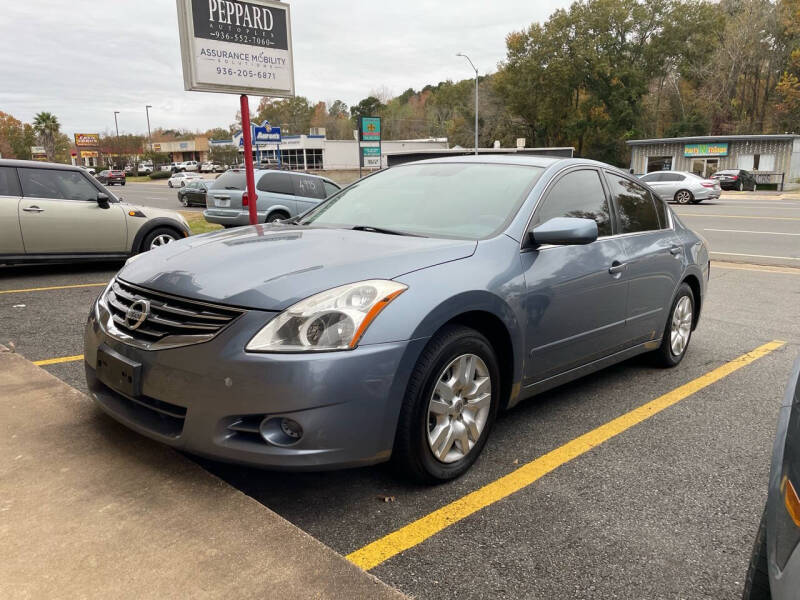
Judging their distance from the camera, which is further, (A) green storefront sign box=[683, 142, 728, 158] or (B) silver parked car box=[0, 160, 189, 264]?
(A) green storefront sign box=[683, 142, 728, 158]

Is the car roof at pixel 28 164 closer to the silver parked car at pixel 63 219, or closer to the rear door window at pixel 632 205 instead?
the silver parked car at pixel 63 219

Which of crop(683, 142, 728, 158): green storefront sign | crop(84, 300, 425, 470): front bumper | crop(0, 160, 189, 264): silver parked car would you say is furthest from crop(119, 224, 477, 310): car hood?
crop(683, 142, 728, 158): green storefront sign

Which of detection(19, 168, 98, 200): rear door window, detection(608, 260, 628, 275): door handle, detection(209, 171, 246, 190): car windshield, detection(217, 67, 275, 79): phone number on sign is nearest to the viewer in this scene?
detection(608, 260, 628, 275): door handle

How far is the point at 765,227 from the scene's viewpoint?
16453 mm

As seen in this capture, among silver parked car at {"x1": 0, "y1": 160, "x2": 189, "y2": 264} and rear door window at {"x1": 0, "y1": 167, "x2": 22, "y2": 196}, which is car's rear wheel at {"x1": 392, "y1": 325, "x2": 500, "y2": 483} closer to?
silver parked car at {"x1": 0, "y1": 160, "x2": 189, "y2": 264}

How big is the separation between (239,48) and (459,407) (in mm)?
7759

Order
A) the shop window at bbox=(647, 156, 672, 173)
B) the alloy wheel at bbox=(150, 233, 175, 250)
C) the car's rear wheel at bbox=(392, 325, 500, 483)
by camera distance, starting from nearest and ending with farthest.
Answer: the car's rear wheel at bbox=(392, 325, 500, 483)
the alloy wheel at bbox=(150, 233, 175, 250)
the shop window at bbox=(647, 156, 672, 173)

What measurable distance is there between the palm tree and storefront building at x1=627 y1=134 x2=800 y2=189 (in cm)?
7589

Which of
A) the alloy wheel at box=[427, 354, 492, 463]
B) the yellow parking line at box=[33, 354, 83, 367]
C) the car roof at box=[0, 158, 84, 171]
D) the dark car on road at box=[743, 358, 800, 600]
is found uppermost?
the car roof at box=[0, 158, 84, 171]

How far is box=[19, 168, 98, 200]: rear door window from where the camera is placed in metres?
8.19

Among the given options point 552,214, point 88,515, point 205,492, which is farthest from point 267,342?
point 552,214

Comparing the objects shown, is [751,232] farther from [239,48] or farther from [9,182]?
[9,182]

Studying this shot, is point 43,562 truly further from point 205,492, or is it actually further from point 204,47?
point 204,47

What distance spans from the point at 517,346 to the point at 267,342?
1.39 meters
